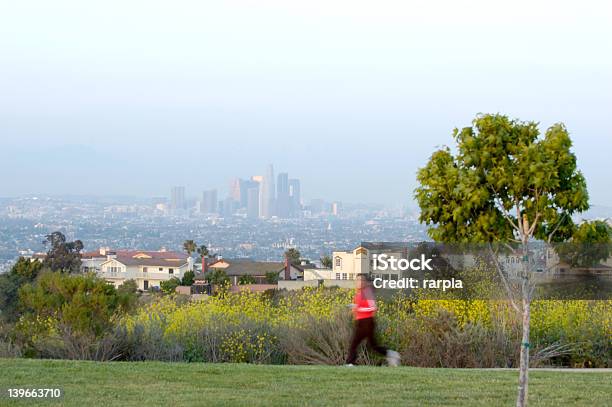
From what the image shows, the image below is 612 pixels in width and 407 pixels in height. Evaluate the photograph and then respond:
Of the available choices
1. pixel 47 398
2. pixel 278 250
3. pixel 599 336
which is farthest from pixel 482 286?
pixel 278 250

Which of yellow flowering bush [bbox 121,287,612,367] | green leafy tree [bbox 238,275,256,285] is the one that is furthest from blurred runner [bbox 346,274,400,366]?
green leafy tree [bbox 238,275,256,285]

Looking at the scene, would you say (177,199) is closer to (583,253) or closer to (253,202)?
(253,202)

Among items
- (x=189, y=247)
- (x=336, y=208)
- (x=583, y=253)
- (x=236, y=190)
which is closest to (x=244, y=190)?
(x=236, y=190)

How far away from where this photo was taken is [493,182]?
16625mm

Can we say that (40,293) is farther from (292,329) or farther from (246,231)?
(246,231)

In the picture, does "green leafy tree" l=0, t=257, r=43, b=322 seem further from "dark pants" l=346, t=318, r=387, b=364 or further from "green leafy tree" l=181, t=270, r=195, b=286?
"dark pants" l=346, t=318, r=387, b=364

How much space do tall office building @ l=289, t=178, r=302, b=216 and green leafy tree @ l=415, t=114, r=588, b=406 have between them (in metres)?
148

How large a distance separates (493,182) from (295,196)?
6543 inches

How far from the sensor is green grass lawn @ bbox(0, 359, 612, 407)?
9.80m

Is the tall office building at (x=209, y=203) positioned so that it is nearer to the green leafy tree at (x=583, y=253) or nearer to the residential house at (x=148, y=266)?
the residential house at (x=148, y=266)

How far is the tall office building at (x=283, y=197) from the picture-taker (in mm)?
175375

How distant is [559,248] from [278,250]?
3735 inches

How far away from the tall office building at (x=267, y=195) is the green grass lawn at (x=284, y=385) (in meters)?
165

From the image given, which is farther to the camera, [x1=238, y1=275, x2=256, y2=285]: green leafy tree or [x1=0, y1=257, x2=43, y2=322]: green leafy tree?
[x1=238, y1=275, x2=256, y2=285]: green leafy tree
